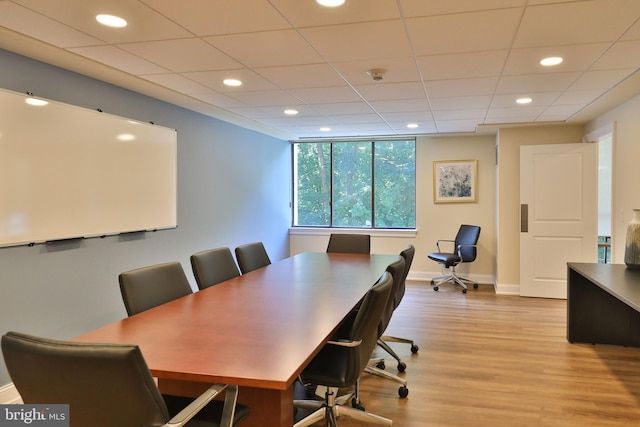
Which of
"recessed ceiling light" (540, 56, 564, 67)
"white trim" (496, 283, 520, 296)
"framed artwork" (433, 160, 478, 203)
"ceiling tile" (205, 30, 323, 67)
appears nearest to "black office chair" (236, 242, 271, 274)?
"ceiling tile" (205, 30, 323, 67)

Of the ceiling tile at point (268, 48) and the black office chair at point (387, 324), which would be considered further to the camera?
the black office chair at point (387, 324)

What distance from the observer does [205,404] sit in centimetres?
148

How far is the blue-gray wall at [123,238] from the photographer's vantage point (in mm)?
2906

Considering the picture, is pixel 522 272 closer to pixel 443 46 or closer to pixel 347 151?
pixel 347 151

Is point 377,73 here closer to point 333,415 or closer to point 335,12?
point 335,12

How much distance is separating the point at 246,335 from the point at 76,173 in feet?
7.20

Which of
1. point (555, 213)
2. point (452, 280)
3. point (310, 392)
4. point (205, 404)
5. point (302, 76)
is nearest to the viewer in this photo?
point (205, 404)

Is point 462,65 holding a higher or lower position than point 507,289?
higher

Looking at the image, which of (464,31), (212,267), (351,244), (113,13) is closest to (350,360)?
(212,267)

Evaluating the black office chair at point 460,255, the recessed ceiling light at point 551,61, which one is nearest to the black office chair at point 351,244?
the black office chair at point 460,255

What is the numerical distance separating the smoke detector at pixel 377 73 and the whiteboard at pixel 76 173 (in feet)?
6.92

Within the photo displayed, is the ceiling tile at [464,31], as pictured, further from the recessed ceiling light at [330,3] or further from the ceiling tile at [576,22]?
the recessed ceiling light at [330,3]

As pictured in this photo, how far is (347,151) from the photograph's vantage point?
294 inches

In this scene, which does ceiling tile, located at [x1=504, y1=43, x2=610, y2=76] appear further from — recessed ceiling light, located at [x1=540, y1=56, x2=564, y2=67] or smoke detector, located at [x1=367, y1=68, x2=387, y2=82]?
smoke detector, located at [x1=367, y1=68, x2=387, y2=82]
